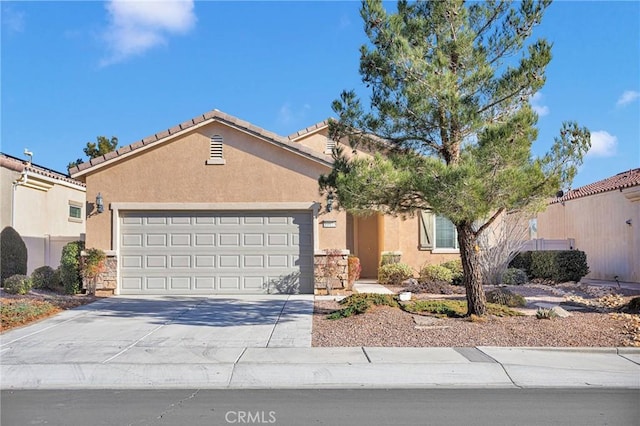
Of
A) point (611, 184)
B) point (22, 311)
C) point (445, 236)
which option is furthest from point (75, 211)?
point (611, 184)

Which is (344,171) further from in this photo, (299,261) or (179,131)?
(179,131)

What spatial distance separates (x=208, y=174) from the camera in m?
15.7

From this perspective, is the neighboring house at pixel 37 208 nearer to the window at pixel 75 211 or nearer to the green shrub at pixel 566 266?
the window at pixel 75 211

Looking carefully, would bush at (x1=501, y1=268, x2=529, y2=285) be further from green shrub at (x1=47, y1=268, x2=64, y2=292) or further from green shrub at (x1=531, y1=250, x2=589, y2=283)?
green shrub at (x1=47, y1=268, x2=64, y2=292)

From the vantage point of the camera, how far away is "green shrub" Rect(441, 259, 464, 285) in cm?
1734

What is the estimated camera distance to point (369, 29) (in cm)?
1081

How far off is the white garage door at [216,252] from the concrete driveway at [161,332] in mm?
1160

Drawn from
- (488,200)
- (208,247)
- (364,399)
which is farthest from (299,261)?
(364,399)

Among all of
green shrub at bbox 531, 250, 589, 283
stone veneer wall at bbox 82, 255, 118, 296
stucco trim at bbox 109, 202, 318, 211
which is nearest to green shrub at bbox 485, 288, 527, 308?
stucco trim at bbox 109, 202, 318, 211

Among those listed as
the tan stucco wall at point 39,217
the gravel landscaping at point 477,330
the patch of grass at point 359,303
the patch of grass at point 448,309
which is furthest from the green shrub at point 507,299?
the tan stucco wall at point 39,217

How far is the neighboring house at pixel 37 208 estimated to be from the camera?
18203 mm

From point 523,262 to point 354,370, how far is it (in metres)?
14.6

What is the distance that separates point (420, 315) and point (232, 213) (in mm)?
6388

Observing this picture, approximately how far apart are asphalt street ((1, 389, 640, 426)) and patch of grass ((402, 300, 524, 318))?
4301 millimetres
